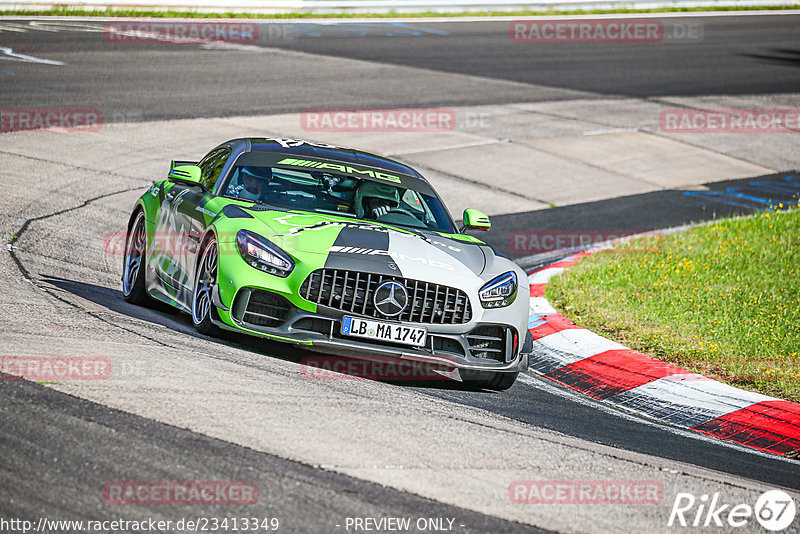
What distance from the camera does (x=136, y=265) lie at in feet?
26.6

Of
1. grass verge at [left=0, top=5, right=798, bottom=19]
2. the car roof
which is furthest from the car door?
grass verge at [left=0, top=5, right=798, bottom=19]

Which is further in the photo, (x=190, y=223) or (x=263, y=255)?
(x=190, y=223)

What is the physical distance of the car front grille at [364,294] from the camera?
21.0 feet

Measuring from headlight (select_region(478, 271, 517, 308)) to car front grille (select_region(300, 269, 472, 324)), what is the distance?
329mm

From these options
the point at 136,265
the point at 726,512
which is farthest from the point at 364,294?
the point at 726,512

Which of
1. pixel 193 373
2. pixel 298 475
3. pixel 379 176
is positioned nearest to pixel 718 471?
pixel 298 475

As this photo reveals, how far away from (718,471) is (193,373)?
2962 mm

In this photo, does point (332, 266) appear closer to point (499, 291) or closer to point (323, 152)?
point (499, 291)

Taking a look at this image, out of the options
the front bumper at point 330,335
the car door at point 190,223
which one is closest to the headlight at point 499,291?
the front bumper at point 330,335

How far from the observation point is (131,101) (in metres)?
17.0

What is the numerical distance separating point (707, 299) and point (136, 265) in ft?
17.3

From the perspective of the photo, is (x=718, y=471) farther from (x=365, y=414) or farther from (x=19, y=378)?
(x=19, y=378)

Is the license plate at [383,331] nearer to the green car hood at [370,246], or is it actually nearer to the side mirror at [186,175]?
the green car hood at [370,246]

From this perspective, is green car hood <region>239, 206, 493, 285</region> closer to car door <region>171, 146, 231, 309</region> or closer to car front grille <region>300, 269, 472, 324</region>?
car front grille <region>300, 269, 472, 324</region>
